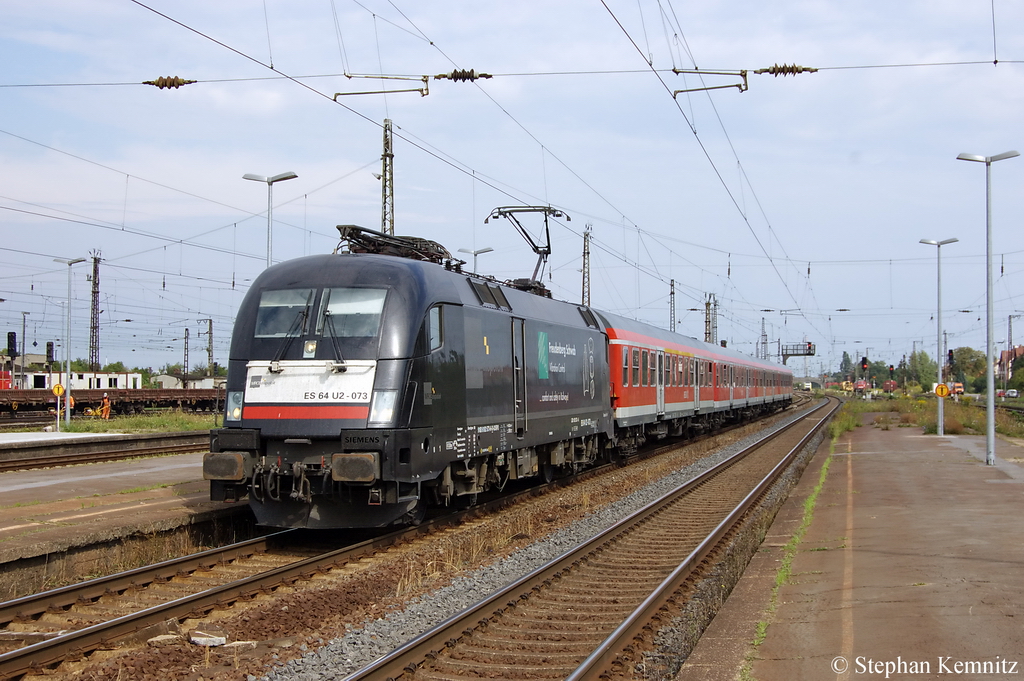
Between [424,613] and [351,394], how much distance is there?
3029 millimetres

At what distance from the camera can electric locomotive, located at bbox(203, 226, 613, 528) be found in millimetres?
10117

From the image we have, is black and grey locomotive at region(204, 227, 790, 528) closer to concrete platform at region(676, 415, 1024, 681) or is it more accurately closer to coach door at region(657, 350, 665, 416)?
concrete platform at region(676, 415, 1024, 681)

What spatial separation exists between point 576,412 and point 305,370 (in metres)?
8.01

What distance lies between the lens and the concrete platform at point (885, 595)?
6.01 meters

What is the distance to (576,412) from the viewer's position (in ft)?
57.3

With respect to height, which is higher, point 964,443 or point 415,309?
point 415,309

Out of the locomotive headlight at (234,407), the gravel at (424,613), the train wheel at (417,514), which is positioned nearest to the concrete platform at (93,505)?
the locomotive headlight at (234,407)

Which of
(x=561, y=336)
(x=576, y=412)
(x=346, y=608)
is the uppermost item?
(x=561, y=336)

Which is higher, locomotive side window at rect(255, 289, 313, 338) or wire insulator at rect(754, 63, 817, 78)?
wire insulator at rect(754, 63, 817, 78)

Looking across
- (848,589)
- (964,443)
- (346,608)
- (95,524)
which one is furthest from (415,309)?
(964,443)

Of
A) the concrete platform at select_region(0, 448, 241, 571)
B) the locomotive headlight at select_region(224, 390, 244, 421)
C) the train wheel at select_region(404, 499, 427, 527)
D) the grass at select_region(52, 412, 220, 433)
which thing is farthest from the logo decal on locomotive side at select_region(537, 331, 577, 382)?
the grass at select_region(52, 412, 220, 433)

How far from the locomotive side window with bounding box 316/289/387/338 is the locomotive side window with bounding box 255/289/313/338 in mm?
251

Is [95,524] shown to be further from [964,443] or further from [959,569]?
[964,443]

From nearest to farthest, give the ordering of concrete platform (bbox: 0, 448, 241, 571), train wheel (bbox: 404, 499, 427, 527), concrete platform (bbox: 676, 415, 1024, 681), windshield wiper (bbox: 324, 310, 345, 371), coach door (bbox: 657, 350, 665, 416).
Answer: concrete platform (bbox: 676, 415, 1024, 681) → concrete platform (bbox: 0, 448, 241, 571) → windshield wiper (bbox: 324, 310, 345, 371) → train wheel (bbox: 404, 499, 427, 527) → coach door (bbox: 657, 350, 665, 416)
